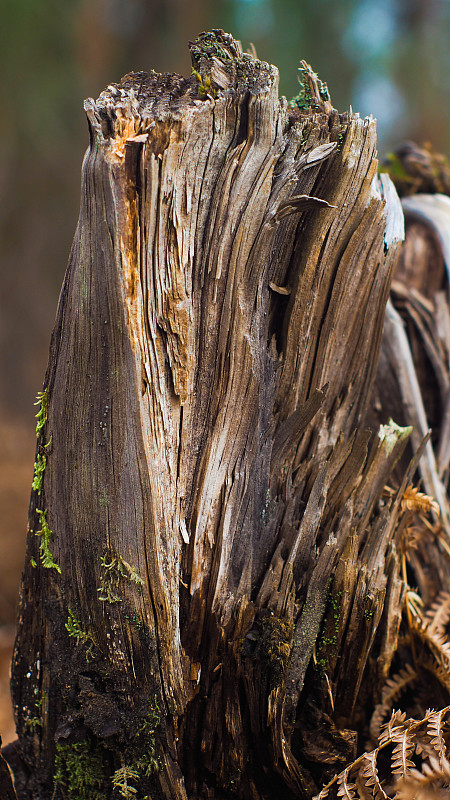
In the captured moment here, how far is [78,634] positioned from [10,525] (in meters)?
3.19

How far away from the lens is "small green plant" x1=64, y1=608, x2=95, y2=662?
1438mm

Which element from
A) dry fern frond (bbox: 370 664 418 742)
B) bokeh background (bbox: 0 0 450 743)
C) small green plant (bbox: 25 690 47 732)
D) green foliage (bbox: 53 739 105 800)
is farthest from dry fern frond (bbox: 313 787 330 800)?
bokeh background (bbox: 0 0 450 743)

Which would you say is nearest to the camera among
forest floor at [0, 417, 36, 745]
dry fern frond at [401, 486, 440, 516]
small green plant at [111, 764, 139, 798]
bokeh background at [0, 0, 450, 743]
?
small green plant at [111, 764, 139, 798]

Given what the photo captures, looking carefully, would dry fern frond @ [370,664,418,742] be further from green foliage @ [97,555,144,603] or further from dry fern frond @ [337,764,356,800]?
green foliage @ [97,555,144,603]

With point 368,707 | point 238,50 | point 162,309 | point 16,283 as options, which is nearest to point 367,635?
point 368,707

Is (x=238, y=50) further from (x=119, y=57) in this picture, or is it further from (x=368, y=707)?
(x=119, y=57)

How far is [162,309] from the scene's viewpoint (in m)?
1.34

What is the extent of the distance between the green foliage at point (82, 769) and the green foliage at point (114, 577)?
1.45ft

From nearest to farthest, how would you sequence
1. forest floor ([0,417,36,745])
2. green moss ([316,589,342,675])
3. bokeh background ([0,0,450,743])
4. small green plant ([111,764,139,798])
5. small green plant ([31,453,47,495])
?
1. small green plant ([111,764,139,798])
2. small green plant ([31,453,47,495])
3. green moss ([316,589,342,675])
4. forest floor ([0,417,36,745])
5. bokeh background ([0,0,450,743])

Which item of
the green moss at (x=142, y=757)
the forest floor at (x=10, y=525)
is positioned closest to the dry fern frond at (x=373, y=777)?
the green moss at (x=142, y=757)

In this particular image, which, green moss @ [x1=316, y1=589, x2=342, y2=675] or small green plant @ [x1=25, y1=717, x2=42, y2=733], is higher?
green moss @ [x1=316, y1=589, x2=342, y2=675]

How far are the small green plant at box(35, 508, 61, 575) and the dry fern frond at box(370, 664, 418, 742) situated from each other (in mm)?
1204

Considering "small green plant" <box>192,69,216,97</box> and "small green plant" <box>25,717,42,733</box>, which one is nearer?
"small green plant" <box>192,69,216,97</box>

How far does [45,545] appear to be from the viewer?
1.50 m
